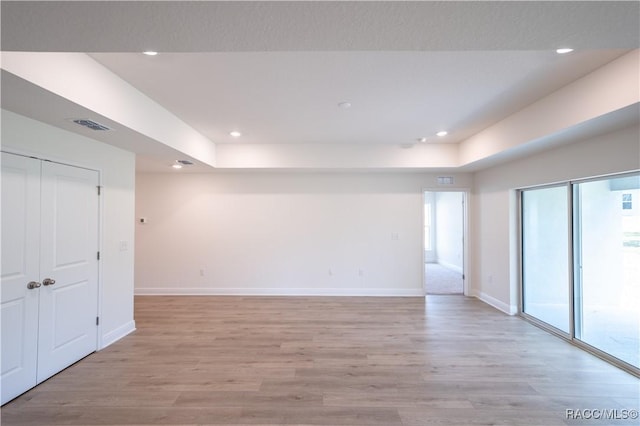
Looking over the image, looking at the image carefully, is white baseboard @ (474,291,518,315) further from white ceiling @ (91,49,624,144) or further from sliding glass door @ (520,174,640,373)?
white ceiling @ (91,49,624,144)

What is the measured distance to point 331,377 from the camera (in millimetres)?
2619

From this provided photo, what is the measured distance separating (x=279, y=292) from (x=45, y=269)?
11.4 ft

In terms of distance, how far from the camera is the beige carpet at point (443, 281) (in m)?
5.80

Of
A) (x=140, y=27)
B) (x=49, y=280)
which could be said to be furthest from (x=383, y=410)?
(x=49, y=280)

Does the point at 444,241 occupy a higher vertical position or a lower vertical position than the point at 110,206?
lower

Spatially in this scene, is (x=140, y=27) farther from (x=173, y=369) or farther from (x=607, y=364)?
(x=607, y=364)

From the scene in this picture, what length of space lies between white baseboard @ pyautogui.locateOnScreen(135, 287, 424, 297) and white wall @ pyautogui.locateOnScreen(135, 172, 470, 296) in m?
0.08

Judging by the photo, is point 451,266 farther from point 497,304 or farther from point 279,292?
point 279,292

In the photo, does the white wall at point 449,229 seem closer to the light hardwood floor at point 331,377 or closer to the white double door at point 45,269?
the light hardwood floor at point 331,377

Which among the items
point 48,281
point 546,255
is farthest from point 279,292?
point 546,255

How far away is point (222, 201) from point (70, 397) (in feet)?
11.7

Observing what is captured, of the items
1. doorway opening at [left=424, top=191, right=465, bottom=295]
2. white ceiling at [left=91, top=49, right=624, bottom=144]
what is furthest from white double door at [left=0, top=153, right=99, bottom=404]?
doorway opening at [left=424, top=191, right=465, bottom=295]

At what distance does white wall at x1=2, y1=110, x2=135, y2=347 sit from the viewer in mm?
2623

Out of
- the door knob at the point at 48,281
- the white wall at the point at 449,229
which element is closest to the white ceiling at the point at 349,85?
the door knob at the point at 48,281
